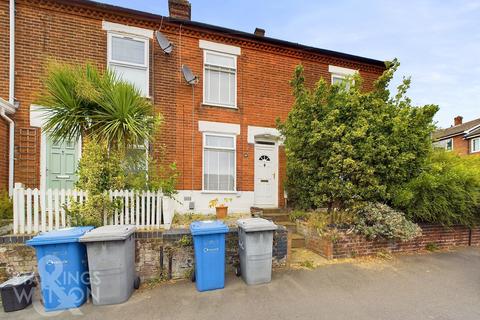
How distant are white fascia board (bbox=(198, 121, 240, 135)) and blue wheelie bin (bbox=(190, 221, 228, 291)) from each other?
466cm

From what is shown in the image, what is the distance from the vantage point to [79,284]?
3711 millimetres

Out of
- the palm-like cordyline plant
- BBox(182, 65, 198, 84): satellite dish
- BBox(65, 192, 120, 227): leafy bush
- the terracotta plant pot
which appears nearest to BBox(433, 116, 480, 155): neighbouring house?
the terracotta plant pot

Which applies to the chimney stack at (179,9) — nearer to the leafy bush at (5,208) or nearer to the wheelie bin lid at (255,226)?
the leafy bush at (5,208)

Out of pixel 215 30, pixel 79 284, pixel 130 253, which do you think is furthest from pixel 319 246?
pixel 215 30

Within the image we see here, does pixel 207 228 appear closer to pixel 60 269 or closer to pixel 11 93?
pixel 60 269

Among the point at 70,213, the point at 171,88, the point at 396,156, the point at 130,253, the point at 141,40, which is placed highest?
the point at 141,40

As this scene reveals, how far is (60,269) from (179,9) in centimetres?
836

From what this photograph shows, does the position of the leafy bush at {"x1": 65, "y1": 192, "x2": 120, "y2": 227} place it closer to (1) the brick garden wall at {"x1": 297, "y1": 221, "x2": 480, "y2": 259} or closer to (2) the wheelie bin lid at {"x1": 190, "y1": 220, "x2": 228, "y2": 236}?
(2) the wheelie bin lid at {"x1": 190, "y1": 220, "x2": 228, "y2": 236}

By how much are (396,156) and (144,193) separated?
5810mm

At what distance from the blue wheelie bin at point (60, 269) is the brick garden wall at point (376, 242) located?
4.69 m

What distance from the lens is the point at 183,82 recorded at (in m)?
8.18

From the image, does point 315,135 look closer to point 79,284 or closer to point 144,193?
point 144,193

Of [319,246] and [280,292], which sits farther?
[319,246]

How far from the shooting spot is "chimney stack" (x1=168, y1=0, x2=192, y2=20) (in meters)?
8.43
